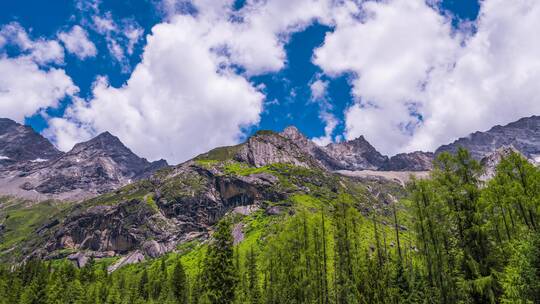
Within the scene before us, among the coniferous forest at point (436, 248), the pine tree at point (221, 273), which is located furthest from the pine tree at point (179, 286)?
the pine tree at point (221, 273)

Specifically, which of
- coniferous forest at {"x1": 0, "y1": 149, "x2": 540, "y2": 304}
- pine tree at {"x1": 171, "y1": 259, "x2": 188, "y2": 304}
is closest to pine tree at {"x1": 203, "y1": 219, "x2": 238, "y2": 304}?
coniferous forest at {"x1": 0, "y1": 149, "x2": 540, "y2": 304}

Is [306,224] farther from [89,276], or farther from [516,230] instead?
[89,276]

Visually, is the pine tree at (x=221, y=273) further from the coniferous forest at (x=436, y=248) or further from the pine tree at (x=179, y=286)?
the pine tree at (x=179, y=286)

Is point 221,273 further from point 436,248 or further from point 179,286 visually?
point 179,286

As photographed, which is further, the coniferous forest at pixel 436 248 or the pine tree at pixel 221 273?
the pine tree at pixel 221 273

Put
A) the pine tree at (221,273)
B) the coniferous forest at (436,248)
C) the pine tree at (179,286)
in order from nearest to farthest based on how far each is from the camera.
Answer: the coniferous forest at (436,248)
the pine tree at (221,273)
the pine tree at (179,286)

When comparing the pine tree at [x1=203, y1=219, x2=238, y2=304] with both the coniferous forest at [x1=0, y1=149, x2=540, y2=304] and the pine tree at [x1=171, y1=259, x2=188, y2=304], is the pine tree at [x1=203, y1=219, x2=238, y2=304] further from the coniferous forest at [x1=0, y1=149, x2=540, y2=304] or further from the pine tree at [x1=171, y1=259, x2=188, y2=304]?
the pine tree at [x1=171, y1=259, x2=188, y2=304]

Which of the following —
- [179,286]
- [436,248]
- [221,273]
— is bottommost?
[221,273]

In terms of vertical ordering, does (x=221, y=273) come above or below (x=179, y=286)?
below

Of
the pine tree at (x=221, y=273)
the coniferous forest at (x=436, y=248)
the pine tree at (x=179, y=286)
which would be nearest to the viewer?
the coniferous forest at (x=436, y=248)

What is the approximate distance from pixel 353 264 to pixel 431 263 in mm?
9839

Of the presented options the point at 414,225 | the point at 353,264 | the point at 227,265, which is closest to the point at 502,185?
the point at 414,225

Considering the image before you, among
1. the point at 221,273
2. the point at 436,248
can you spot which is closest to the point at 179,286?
the point at 221,273

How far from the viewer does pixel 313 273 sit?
54312 millimetres
